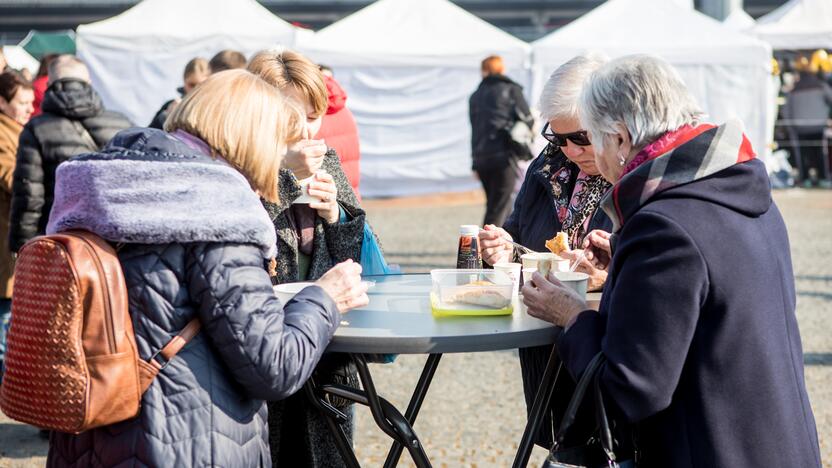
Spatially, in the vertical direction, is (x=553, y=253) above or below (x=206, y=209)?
below

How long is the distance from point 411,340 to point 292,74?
1162mm

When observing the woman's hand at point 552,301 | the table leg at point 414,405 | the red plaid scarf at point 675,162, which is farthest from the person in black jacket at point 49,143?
the red plaid scarf at point 675,162

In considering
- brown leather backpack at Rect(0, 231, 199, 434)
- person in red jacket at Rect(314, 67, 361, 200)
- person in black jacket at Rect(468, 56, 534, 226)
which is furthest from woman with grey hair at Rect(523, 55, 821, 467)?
person in black jacket at Rect(468, 56, 534, 226)

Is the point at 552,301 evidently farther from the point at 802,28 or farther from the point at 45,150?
the point at 802,28

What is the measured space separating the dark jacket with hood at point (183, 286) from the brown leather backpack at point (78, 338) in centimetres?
4

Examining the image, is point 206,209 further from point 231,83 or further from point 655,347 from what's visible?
point 655,347

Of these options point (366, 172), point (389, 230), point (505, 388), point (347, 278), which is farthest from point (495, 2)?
point (347, 278)

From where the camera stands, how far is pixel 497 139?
978 centimetres

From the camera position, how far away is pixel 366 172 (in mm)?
15789

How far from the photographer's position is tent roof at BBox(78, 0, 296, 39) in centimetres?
1418

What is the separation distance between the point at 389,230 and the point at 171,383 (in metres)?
10.2

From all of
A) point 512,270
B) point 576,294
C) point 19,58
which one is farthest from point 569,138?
point 19,58

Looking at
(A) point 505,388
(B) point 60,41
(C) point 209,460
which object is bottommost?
(B) point 60,41

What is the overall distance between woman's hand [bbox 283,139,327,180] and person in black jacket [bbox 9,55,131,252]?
7.51ft
